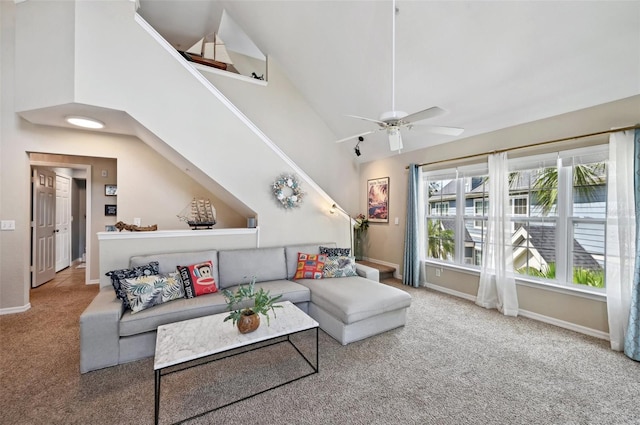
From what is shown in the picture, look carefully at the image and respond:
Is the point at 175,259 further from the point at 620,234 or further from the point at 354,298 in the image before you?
the point at 620,234

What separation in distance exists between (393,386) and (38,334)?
362cm

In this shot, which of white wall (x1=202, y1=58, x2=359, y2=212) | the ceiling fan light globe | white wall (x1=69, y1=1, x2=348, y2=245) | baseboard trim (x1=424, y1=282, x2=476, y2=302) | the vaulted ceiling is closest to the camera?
the ceiling fan light globe

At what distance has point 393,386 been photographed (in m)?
2.09

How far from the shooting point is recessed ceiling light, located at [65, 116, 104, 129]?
3186mm

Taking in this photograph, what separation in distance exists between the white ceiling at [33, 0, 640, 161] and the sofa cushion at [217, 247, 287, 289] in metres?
2.95

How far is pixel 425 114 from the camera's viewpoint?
7.01 feet

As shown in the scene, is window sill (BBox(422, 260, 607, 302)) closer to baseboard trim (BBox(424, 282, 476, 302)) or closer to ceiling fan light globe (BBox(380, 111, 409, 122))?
baseboard trim (BBox(424, 282, 476, 302))

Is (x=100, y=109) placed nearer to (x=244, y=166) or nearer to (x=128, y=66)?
(x=128, y=66)

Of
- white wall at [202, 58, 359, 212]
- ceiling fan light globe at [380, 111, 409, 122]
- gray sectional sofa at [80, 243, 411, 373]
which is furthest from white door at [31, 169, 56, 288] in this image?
ceiling fan light globe at [380, 111, 409, 122]

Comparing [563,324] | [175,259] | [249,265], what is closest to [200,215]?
[175,259]

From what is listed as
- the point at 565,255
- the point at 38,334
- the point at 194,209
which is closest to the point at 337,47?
the point at 194,209

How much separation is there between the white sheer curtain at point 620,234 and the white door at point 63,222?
8481mm

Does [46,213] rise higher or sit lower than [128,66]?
lower

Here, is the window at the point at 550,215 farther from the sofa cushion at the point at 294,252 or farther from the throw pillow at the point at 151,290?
the throw pillow at the point at 151,290
